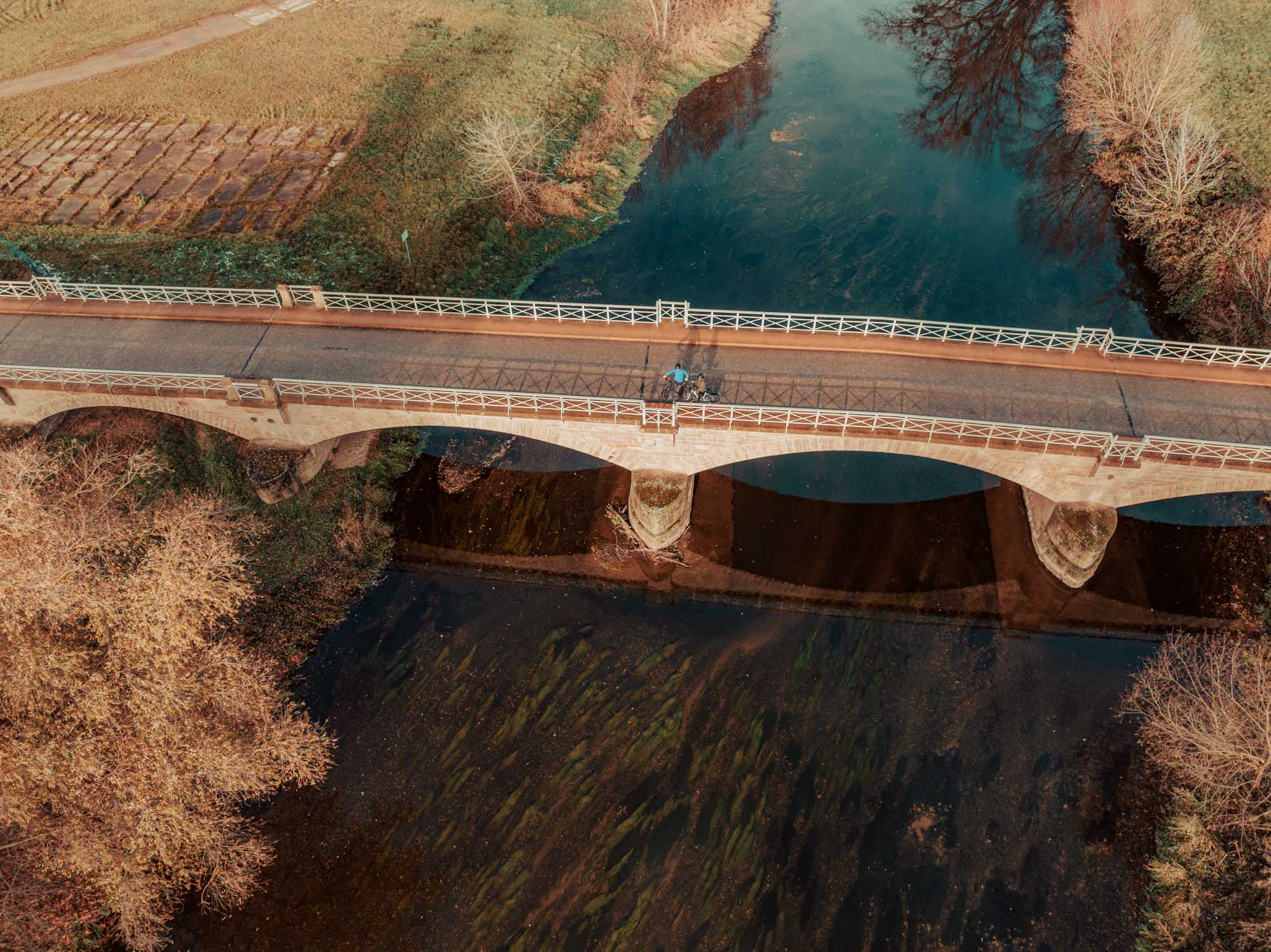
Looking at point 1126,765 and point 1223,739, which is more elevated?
point 1223,739

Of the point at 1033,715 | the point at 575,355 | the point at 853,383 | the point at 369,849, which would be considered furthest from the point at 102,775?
the point at 1033,715

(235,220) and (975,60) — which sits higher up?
(975,60)

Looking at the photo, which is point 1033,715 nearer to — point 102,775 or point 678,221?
point 102,775

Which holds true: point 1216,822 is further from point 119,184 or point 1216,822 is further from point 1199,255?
point 119,184

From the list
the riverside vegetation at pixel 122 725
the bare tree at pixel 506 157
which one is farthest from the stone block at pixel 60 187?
the riverside vegetation at pixel 122 725

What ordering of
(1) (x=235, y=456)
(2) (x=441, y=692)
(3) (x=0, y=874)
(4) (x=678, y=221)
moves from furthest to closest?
(4) (x=678, y=221), (1) (x=235, y=456), (2) (x=441, y=692), (3) (x=0, y=874)

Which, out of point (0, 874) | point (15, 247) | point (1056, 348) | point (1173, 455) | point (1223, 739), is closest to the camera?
point (0, 874)

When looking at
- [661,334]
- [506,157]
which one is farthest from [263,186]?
[661,334]

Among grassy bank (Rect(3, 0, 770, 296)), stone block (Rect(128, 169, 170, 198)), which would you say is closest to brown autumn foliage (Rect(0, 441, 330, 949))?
grassy bank (Rect(3, 0, 770, 296))
